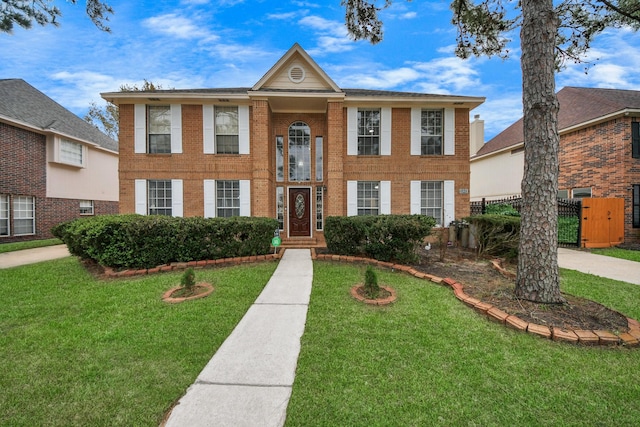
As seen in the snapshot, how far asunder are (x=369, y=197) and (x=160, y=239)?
7196mm

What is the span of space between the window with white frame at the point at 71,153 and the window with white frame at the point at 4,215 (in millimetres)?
2883

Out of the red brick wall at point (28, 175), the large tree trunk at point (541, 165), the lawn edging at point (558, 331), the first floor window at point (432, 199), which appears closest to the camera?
the lawn edging at point (558, 331)

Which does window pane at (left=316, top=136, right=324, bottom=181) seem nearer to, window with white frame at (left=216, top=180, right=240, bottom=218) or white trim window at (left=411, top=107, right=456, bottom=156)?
window with white frame at (left=216, top=180, right=240, bottom=218)

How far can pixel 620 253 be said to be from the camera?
27.9 ft

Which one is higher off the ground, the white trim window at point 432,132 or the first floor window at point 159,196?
the white trim window at point 432,132

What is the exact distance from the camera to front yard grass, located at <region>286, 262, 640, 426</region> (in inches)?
79.1

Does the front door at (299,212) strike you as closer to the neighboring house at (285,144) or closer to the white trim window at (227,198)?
the neighboring house at (285,144)

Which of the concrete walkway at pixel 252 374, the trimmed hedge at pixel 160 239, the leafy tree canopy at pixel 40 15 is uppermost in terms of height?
the leafy tree canopy at pixel 40 15

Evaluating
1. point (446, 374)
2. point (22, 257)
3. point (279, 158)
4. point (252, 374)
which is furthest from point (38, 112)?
point (446, 374)

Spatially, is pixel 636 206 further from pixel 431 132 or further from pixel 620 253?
pixel 431 132

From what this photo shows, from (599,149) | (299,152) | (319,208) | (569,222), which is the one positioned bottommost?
(569,222)

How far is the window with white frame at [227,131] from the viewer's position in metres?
9.86

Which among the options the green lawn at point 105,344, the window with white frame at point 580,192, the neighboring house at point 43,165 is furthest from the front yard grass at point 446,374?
the neighboring house at point 43,165

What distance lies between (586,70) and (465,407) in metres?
9.40
